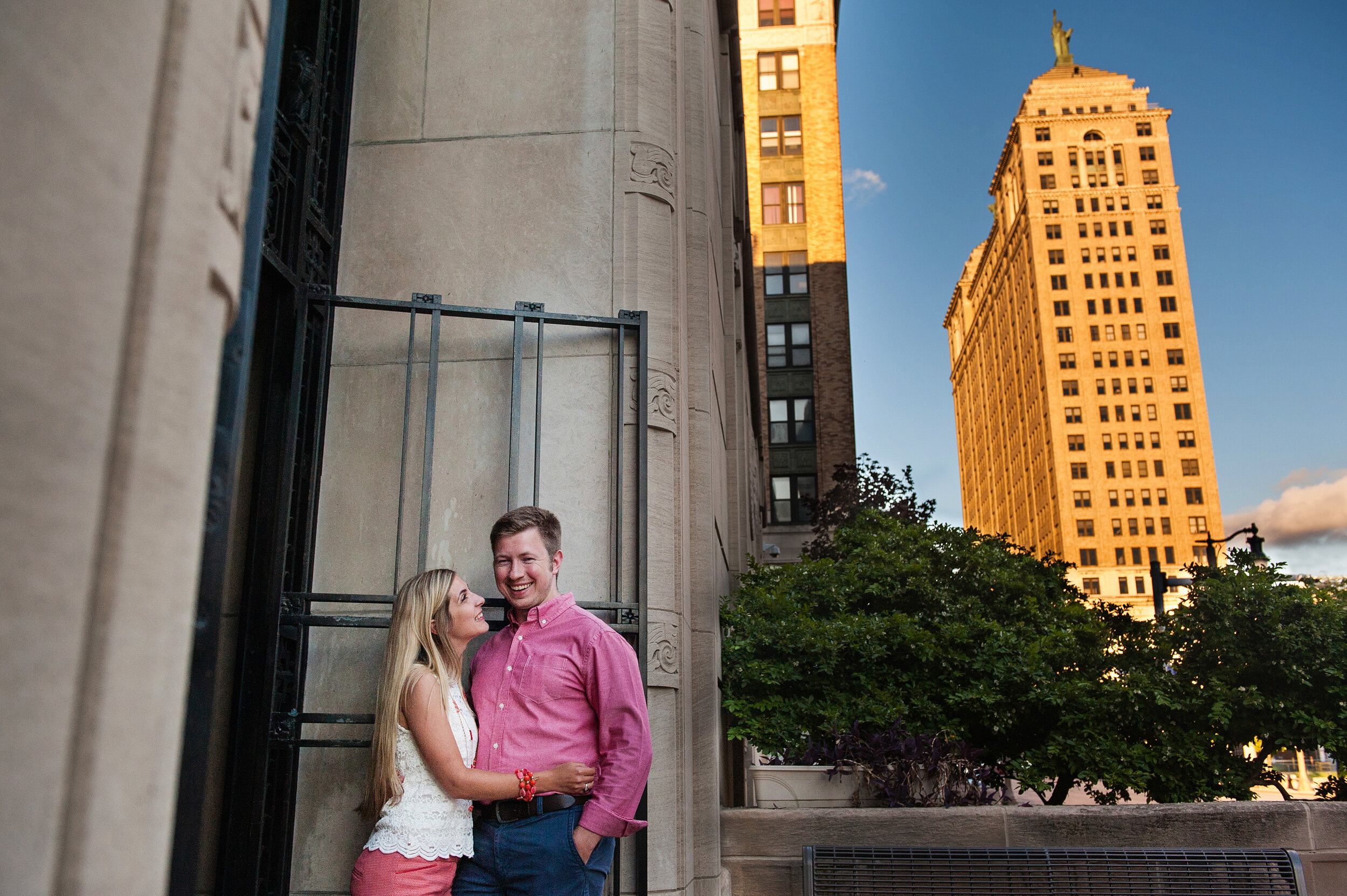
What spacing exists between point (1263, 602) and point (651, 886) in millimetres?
6155

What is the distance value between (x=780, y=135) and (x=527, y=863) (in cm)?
4461

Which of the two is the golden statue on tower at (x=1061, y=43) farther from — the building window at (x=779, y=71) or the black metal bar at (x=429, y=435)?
the black metal bar at (x=429, y=435)

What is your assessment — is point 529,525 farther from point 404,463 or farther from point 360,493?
point 360,493

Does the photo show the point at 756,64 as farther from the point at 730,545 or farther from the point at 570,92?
the point at 570,92

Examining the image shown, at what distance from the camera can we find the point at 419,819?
357cm

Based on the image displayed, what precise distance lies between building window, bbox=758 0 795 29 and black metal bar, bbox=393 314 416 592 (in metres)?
44.9

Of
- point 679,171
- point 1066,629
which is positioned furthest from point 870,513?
point 679,171

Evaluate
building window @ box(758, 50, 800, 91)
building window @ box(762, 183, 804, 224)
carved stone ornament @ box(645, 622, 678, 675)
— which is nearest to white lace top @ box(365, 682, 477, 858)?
carved stone ornament @ box(645, 622, 678, 675)

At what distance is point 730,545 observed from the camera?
468 inches

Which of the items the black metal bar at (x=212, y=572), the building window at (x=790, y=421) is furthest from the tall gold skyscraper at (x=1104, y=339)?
the black metal bar at (x=212, y=572)

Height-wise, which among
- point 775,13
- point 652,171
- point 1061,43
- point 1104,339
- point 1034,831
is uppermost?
point 1061,43

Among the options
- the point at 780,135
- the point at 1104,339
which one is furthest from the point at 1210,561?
the point at 1104,339

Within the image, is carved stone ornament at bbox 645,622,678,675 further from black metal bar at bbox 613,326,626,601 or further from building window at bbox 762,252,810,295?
building window at bbox 762,252,810,295

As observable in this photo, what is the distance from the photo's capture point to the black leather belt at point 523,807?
373cm
